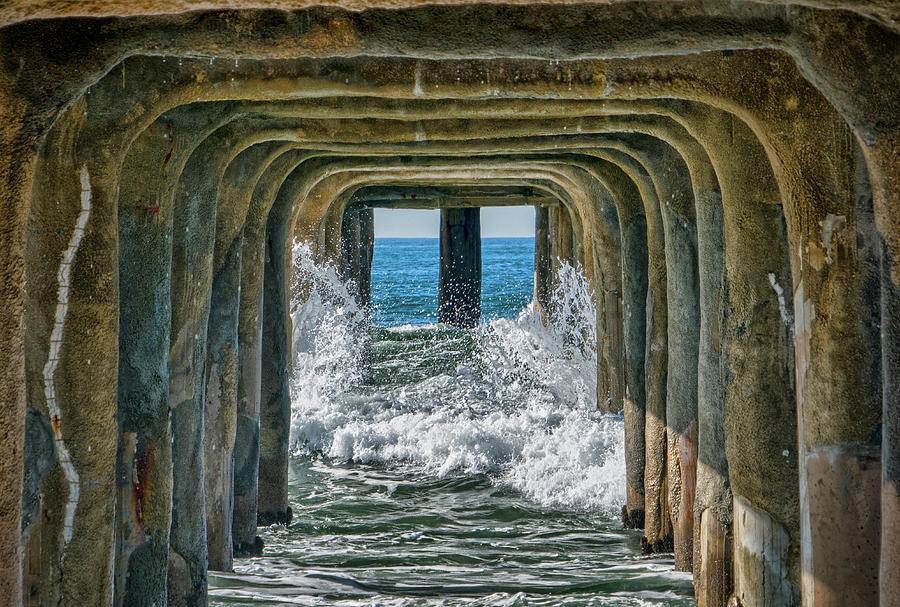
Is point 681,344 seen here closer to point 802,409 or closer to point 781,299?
point 781,299

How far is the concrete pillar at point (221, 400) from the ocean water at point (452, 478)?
35 centimetres

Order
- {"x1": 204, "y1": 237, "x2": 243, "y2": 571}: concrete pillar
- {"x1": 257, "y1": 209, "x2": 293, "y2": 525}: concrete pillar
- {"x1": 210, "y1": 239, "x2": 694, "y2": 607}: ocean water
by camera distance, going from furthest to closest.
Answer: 1. {"x1": 257, "y1": 209, "x2": 293, "y2": 525}: concrete pillar
2. {"x1": 210, "y1": 239, "x2": 694, "y2": 607}: ocean water
3. {"x1": 204, "y1": 237, "x2": 243, "y2": 571}: concrete pillar

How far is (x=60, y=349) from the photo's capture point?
3.46 metres

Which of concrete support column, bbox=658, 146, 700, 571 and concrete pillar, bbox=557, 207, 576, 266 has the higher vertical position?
concrete pillar, bbox=557, 207, 576, 266

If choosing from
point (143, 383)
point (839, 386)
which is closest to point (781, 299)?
point (839, 386)

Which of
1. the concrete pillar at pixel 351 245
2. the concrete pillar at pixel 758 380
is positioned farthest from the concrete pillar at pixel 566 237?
the concrete pillar at pixel 758 380

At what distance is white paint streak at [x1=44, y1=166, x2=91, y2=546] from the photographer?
3430 millimetres

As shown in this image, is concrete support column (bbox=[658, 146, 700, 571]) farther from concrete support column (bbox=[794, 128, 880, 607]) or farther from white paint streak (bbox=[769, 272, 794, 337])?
concrete support column (bbox=[794, 128, 880, 607])

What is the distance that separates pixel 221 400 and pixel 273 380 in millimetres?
1423

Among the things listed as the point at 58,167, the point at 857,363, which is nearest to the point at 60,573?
the point at 58,167

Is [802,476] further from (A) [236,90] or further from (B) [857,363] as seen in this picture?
(A) [236,90]

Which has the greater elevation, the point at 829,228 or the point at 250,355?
the point at 829,228

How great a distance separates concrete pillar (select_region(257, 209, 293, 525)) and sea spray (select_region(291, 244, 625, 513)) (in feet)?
8.00

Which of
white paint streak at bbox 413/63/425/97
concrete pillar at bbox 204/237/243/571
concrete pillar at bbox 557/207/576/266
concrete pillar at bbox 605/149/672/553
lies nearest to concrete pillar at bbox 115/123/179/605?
white paint streak at bbox 413/63/425/97
